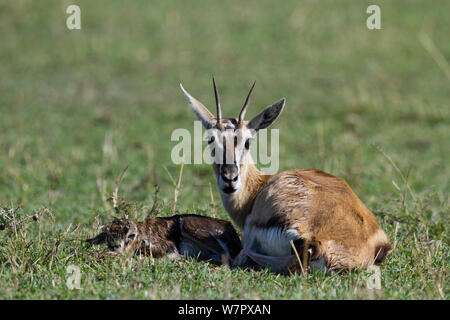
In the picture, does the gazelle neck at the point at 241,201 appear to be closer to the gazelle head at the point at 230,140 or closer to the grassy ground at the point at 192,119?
the gazelle head at the point at 230,140

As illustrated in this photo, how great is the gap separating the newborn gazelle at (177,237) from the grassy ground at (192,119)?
27 cm

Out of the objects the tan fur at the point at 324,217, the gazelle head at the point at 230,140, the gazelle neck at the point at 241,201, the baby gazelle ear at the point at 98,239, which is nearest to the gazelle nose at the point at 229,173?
the gazelle head at the point at 230,140

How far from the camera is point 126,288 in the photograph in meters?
4.00

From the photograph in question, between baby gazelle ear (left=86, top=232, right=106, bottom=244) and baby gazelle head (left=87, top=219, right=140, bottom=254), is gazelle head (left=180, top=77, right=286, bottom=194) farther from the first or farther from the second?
baby gazelle ear (left=86, top=232, right=106, bottom=244)

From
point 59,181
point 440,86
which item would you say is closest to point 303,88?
point 440,86

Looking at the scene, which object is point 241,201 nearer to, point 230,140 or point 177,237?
point 230,140

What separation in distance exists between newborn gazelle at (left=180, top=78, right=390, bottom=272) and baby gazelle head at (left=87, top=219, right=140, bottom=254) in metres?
0.76

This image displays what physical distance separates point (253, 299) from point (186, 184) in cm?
473

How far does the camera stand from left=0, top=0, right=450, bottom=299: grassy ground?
14.5 feet

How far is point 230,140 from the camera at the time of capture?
5.25m

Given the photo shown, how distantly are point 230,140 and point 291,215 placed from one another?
940mm

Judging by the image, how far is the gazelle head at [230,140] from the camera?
499 centimetres
